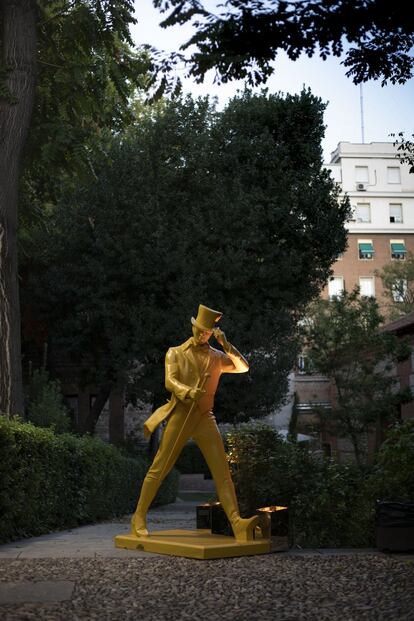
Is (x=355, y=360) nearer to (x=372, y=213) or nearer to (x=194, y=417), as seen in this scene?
(x=194, y=417)

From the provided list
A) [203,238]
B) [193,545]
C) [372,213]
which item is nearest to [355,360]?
[203,238]

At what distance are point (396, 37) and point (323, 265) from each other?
17.4 metres

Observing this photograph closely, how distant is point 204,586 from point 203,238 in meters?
16.1

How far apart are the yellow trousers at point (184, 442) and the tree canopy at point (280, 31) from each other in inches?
122

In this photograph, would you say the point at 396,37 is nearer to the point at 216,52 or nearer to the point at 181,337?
the point at 216,52

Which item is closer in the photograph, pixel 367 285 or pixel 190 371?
pixel 190 371

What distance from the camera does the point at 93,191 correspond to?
2234 centimetres

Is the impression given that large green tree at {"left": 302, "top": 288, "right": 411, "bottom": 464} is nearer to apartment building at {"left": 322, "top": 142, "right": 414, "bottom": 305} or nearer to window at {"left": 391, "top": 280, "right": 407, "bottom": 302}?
window at {"left": 391, "top": 280, "right": 407, "bottom": 302}

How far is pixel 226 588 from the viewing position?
5664 mm

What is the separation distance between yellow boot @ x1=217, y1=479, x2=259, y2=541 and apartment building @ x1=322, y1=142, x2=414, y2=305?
46.3 meters

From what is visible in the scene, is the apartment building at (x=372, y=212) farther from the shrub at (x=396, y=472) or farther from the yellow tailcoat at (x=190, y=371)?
the yellow tailcoat at (x=190, y=371)

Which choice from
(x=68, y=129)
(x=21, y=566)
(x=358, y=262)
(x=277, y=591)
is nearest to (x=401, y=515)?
(x=277, y=591)

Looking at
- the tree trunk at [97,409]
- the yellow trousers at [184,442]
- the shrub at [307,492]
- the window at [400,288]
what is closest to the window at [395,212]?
the window at [400,288]

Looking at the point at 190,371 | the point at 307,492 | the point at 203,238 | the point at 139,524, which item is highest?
the point at 203,238
